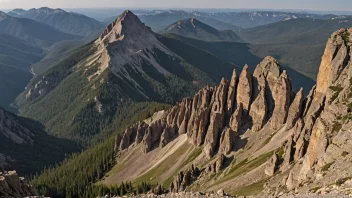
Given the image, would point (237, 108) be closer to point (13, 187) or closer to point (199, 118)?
point (199, 118)

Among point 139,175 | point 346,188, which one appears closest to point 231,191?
point 346,188

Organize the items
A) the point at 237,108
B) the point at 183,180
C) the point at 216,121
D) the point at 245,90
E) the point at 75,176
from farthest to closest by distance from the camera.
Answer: the point at 75,176, the point at 216,121, the point at 245,90, the point at 237,108, the point at 183,180

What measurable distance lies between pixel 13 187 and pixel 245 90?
308 feet

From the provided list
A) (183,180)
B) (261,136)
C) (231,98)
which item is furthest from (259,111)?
(183,180)

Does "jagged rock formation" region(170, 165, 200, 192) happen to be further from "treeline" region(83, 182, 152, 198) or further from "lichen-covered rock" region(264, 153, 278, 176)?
"lichen-covered rock" region(264, 153, 278, 176)

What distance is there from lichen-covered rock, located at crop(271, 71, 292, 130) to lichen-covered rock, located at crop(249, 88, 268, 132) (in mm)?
4720

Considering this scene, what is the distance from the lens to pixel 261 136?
4660 inches

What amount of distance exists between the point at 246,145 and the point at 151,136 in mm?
63776

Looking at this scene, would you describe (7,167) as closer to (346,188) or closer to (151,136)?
(151,136)

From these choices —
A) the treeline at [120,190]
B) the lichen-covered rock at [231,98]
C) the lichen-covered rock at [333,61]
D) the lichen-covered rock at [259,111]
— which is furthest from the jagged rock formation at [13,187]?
the lichen-covered rock at [231,98]

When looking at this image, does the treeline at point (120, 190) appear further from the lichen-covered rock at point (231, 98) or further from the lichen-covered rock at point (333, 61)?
the lichen-covered rock at point (333, 61)

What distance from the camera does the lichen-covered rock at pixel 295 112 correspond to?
4222 inches

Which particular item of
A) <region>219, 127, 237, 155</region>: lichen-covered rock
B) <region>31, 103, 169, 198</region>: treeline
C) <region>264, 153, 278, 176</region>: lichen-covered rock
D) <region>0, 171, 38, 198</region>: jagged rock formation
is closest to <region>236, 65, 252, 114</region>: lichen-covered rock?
<region>219, 127, 237, 155</region>: lichen-covered rock

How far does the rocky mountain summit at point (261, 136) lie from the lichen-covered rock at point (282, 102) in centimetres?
33
